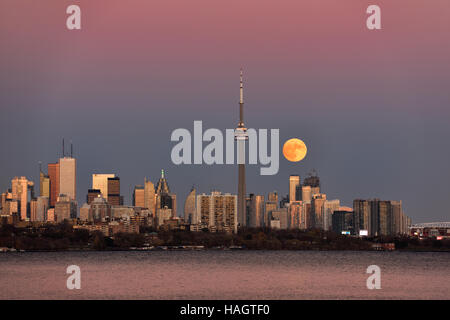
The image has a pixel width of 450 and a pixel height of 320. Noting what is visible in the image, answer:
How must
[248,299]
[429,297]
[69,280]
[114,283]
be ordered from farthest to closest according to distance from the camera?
[69,280] < [114,283] < [429,297] < [248,299]

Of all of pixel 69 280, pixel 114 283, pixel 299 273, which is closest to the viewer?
pixel 114 283

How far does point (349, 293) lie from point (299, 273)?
40.1 meters

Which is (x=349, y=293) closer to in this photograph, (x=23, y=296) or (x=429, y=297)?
(x=429, y=297)

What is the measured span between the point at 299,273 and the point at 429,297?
44.8 meters

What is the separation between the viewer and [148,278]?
396ft

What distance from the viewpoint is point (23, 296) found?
295 ft
